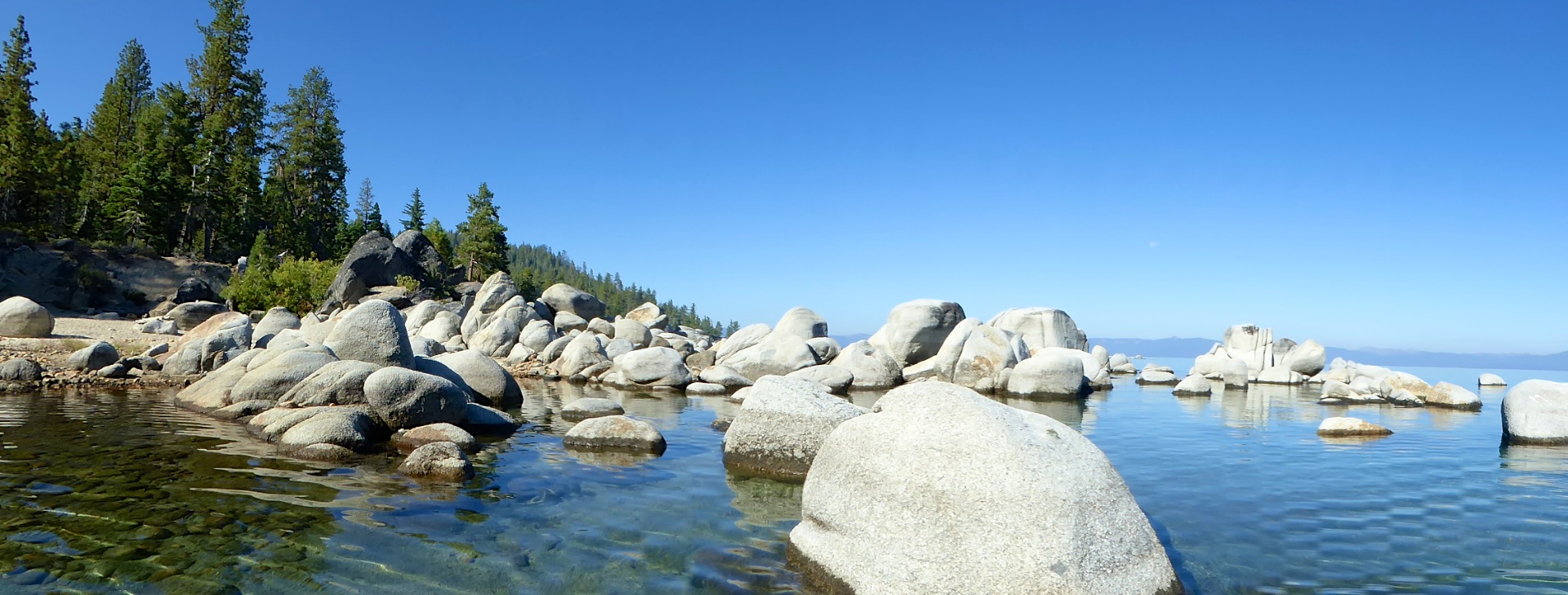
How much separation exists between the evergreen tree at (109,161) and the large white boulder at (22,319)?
27.1m

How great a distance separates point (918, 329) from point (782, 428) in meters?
19.6

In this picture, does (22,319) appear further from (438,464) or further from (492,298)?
(438,464)

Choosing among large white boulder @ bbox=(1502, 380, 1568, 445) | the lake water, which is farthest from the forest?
large white boulder @ bbox=(1502, 380, 1568, 445)

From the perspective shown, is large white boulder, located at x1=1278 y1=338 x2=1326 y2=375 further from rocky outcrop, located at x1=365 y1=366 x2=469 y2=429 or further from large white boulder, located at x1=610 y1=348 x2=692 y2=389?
rocky outcrop, located at x1=365 y1=366 x2=469 y2=429

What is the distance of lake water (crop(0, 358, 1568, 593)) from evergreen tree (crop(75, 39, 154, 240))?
41.6m

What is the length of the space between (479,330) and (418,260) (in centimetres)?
2074

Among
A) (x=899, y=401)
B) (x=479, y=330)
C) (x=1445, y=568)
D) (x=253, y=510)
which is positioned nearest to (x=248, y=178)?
(x=479, y=330)

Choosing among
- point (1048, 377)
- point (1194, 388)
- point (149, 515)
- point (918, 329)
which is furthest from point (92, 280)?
point (1194, 388)

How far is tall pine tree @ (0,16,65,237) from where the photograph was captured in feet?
145

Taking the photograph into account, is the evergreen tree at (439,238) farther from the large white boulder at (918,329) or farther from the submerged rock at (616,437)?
the submerged rock at (616,437)

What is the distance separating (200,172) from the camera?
5100 cm

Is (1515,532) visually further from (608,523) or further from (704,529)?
(608,523)

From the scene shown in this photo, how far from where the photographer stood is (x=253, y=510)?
8.16 m

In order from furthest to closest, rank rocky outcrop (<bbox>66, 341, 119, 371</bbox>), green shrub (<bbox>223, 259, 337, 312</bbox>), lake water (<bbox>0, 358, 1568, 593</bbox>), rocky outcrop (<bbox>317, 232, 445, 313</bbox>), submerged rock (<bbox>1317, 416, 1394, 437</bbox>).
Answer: rocky outcrop (<bbox>317, 232, 445, 313</bbox>), green shrub (<bbox>223, 259, 337, 312</bbox>), rocky outcrop (<bbox>66, 341, 119, 371</bbox>), submerged rock (<bbox>1317, 416, 1394, 437</bbox>), lake water (<bbox>0, 358, 1568, 593</bbox>)
